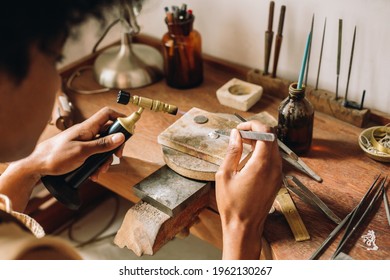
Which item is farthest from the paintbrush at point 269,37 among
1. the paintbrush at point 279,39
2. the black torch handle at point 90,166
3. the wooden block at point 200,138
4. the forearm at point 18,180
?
the forearm at point 18,180

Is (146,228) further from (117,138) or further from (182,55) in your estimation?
(182,55)

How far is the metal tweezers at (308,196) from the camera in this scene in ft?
3.47

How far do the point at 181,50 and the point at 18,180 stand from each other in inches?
25.7

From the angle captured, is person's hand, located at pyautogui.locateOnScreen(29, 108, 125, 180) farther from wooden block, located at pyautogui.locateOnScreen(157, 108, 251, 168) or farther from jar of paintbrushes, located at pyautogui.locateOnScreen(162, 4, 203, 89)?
jar of paintbrushes, located at pyautogui.locateOnScreen(162, 4, 203, 89)

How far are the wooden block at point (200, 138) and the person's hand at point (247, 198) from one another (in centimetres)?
9

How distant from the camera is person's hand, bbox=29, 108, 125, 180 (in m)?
1.13

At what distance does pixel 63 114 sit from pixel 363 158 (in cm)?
85

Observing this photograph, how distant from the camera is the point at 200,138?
1204 millimetres

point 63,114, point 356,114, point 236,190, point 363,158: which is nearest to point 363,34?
point 356,114

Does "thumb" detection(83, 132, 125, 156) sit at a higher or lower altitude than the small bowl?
higher

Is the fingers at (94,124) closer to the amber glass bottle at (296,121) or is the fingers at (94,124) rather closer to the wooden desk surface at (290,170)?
the wooden desk surface at (290,170)

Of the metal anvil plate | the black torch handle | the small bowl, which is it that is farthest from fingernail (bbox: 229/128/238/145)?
the small bowl

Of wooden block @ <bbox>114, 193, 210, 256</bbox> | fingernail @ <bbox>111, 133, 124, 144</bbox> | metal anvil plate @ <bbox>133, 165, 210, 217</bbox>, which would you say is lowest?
wooden block @ <bbox>114, 193, 210, 256</bbox>

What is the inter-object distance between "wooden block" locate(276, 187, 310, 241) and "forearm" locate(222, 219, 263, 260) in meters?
0.08
